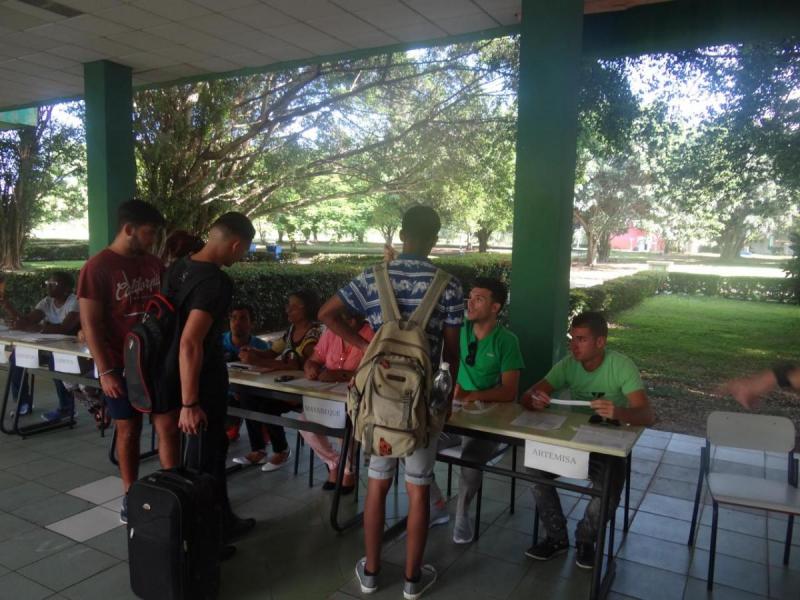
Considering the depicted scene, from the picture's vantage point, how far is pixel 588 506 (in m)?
2.69

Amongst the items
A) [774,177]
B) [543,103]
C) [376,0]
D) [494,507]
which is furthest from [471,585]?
[774,177]

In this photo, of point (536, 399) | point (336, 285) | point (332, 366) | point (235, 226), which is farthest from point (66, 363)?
point (336, 285)

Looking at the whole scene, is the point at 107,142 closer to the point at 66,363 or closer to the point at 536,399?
the point at 66,363

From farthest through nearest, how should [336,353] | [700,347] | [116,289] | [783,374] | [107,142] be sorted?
[700,347], [107,142], [336,353], [116,289], [783,374]

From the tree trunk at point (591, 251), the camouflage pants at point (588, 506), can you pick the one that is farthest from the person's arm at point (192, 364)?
the tree trunk at point (591, 251)

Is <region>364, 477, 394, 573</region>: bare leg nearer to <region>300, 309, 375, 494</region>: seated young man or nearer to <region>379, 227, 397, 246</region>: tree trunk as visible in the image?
<region>300, 309, 375, 494</region>: seated young man

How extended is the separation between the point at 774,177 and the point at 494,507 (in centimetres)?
458

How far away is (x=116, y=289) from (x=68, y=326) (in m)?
1.93

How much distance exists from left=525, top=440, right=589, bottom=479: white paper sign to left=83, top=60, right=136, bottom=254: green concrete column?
4.98 metres

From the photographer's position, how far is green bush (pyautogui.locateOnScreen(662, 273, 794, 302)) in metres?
7.09

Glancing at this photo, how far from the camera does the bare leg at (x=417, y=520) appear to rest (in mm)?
2328

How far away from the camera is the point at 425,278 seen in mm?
2293

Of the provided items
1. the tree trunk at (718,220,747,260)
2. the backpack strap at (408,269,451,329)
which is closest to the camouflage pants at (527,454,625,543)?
the backpack strap at (408,269,451,329)

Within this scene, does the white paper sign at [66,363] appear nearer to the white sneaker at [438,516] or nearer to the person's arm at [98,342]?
the person's arm at [98,342]
